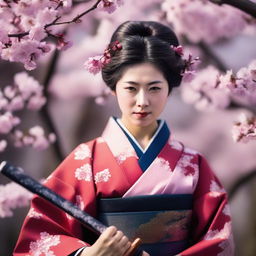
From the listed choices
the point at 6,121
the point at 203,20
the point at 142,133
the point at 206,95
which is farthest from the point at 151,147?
the point at 203,20

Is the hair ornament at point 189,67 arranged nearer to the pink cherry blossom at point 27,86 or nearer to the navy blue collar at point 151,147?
the navy blue collar at point 151,147

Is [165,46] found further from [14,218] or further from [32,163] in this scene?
[32,163]

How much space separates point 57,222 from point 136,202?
0.39 m

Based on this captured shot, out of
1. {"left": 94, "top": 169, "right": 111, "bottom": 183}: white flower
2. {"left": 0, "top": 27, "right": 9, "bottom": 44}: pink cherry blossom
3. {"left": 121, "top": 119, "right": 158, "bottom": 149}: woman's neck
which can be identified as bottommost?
{"left": 94, "top": 169, "right": 111, "bottom": 183}: white flower

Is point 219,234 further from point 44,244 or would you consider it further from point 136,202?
point 44,244

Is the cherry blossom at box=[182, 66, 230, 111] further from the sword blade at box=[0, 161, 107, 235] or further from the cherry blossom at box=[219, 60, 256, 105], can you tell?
the sword blade at box=[0, 161, 107, 235]

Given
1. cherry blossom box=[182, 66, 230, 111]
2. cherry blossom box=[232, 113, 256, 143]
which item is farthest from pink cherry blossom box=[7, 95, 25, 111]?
cherry blossom box=[232, 113, 256, 143]

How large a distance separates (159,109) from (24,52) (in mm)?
706

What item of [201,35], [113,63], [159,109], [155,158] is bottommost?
[201,35]

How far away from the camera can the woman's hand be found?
2.66m

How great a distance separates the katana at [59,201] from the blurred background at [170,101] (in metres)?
1.91

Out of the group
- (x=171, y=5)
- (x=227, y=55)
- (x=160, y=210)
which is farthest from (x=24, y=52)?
(x=227, y=55)

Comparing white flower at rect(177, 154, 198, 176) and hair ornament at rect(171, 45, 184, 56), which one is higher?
hair ornament at rect(171, 45, 184, 56)

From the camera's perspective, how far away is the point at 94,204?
292 cm
